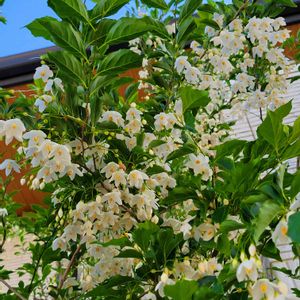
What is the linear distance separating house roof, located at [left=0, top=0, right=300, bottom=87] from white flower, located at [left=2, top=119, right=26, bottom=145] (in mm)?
2432

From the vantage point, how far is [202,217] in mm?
1284

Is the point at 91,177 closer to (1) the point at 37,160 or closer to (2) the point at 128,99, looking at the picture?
(1) the point at 37,160

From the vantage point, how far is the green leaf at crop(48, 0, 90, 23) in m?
1.25

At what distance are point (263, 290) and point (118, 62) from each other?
0.72 m

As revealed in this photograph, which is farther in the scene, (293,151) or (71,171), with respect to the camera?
(71,171)

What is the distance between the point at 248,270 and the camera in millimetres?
904

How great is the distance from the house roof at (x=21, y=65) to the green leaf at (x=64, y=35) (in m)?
2.45

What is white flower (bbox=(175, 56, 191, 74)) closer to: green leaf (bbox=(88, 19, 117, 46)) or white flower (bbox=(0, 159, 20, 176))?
green leaf (bbox=(88, 19, 117, 46))

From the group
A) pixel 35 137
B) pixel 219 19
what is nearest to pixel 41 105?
pixel 35 137

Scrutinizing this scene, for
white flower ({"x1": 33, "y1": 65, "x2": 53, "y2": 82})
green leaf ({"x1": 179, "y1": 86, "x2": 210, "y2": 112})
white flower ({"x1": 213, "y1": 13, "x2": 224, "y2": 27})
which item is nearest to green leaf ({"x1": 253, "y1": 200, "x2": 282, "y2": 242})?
green leaf ({"x1": 179, "y1": 86, "x2": 210, "y2": 112})

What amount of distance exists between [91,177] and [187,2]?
0.70 m

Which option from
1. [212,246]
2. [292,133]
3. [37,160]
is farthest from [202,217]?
[37,160]

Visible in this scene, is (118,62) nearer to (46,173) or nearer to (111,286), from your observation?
(46,173)

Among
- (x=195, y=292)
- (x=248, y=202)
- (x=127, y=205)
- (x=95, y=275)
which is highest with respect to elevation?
(x=248, y=202)
